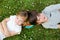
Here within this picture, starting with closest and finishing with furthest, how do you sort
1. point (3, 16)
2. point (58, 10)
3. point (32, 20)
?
point (32, 20), point (58, 10), point (3, 16)

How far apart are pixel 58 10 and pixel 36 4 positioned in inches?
37.1

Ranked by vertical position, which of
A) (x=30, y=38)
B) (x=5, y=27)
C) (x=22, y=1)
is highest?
(x=22, y=1)

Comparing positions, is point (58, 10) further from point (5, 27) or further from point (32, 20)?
point (5, 27)

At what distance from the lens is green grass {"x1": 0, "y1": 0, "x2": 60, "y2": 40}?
20.4 feet

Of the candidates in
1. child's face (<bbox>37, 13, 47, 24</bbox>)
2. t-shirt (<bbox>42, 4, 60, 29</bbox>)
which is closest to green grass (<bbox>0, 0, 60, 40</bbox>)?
t-shirt (<bbox>42, 4, 60, 29</bbox>)

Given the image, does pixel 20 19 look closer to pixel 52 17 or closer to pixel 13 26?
pixel 13 26

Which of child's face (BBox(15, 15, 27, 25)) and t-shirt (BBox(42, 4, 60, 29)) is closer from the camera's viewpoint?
child's face (BBox(15, 15, 27, 25))

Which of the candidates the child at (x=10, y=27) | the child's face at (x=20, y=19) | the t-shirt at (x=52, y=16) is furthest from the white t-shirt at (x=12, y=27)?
the t-shirt at (x=52, y=16)

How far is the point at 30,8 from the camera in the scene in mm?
6699

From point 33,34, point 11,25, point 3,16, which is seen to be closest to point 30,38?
point 33,34

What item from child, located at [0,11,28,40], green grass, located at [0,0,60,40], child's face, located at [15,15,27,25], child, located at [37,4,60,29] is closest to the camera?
child's face, located at [15,15,27,25]

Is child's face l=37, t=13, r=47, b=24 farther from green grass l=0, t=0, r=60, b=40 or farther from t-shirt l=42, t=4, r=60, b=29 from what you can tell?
green grass l=0, t=0, r=60, b=40

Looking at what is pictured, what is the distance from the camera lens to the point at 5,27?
5.95 metres

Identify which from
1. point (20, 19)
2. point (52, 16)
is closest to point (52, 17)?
point (52, 16)
